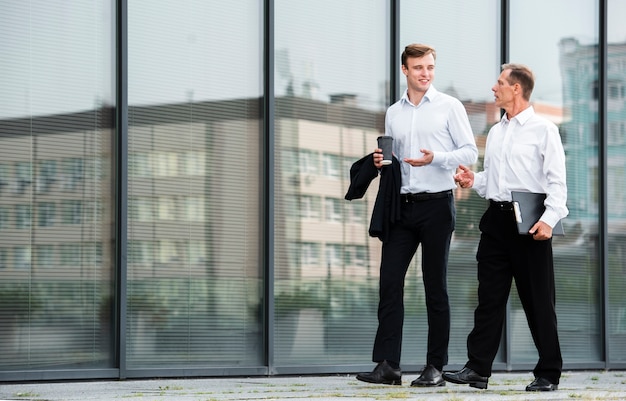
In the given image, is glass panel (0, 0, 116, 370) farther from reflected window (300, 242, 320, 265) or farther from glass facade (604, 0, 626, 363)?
glass facade (604, 0, 626, 363)

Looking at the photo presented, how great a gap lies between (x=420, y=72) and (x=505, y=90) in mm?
532

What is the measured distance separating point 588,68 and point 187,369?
4.77m

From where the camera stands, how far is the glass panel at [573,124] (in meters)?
10.5

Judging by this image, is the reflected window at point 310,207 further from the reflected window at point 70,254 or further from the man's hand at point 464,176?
the man's hand at point 464,176

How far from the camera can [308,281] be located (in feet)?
29.7

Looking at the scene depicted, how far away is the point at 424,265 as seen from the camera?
23.5 ft

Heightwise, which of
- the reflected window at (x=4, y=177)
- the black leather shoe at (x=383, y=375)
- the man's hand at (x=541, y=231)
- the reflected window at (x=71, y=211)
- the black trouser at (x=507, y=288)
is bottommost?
the black leather shoe at (x=383, y=375)

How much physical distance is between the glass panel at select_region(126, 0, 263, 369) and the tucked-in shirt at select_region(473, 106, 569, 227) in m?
2.46

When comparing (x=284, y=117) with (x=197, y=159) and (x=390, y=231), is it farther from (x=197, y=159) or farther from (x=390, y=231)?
(x=390, y=231)

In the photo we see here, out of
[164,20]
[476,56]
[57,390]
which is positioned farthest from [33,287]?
[476,56]

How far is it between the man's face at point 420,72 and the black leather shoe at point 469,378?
170 cm

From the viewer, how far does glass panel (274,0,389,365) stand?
898 cm

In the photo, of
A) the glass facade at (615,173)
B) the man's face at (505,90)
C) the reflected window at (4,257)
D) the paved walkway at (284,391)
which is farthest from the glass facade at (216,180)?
the man's face at (505,90)

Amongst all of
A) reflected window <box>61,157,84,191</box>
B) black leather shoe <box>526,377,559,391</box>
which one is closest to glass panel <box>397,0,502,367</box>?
black leather shoe <box>526,377,559,391</box>
